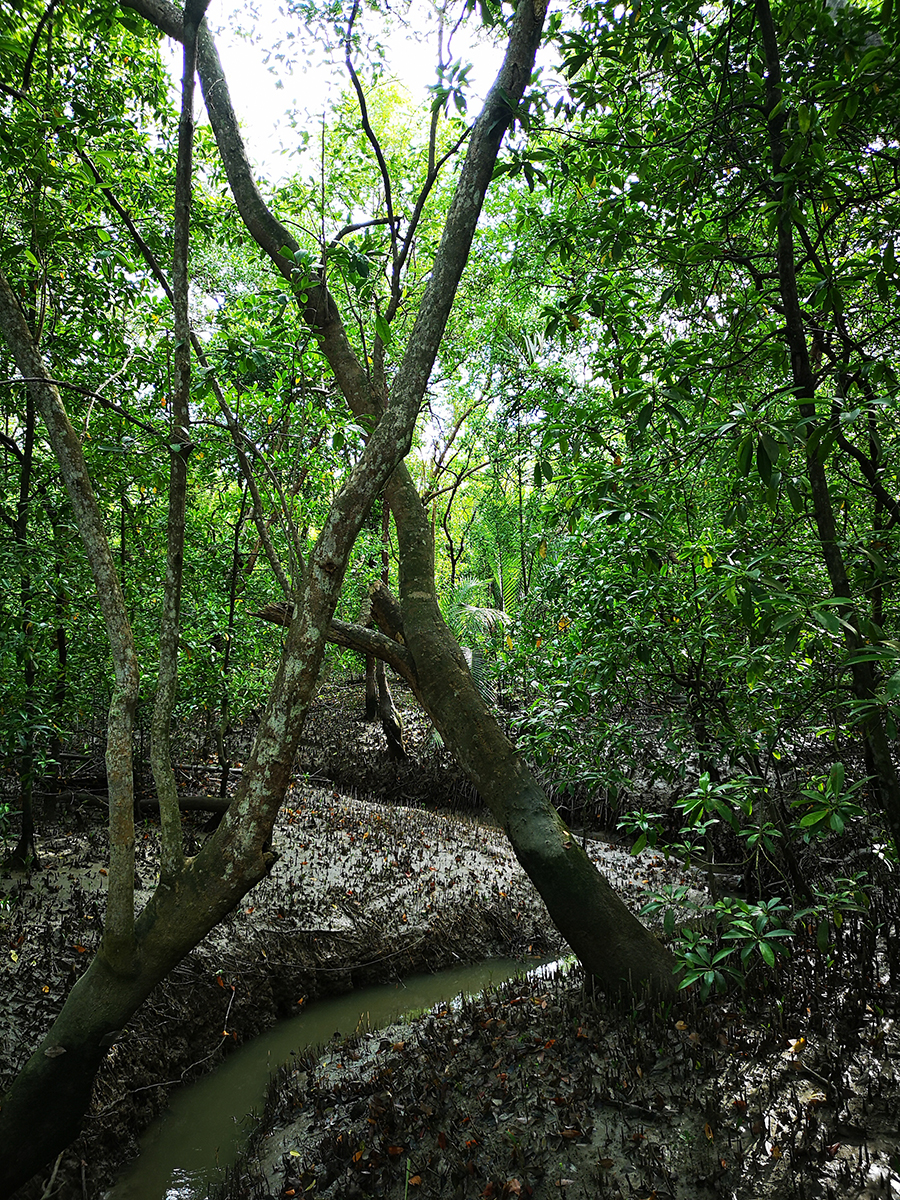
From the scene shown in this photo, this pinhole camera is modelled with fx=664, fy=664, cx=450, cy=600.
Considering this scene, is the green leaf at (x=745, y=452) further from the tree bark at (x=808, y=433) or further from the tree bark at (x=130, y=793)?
the tree bark at (x=130, y=793)

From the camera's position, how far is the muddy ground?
9.02ft

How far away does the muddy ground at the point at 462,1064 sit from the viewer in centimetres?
275

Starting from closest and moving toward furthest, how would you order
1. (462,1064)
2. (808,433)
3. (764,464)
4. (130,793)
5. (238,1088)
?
1. (764,464)
2. (808,433)
3. (130,793)
4. (462,1064)
5. (238,1088)

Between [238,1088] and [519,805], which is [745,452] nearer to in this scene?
[519,805]

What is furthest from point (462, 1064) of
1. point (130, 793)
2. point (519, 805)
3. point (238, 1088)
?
point (130, 793)

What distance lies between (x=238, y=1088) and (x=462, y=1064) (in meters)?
1.82

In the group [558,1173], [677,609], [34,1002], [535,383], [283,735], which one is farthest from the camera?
[535,383]

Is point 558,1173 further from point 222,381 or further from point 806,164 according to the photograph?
point 222,381

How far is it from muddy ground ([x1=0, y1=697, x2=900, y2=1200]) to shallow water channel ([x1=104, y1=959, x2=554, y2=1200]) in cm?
13

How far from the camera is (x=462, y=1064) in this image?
3.98 metres

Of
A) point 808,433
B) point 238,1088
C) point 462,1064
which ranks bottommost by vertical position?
point 238,1088

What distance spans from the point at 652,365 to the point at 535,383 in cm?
683

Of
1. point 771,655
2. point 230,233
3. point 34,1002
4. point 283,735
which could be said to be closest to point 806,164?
point 771,655

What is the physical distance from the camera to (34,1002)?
4312 millimetres
